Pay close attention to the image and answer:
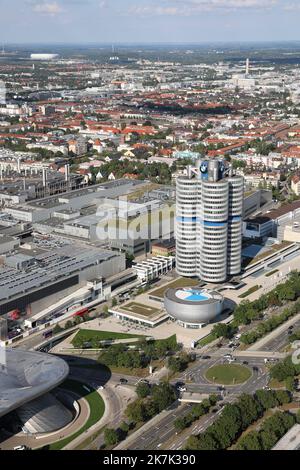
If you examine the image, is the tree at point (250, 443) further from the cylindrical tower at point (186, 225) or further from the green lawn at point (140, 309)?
the cylindrical tower at point (186, 225)

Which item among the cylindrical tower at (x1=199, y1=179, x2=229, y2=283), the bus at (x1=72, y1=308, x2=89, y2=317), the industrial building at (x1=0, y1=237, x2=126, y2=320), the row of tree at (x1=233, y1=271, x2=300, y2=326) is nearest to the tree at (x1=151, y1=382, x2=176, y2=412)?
the row of tree at (x1=233, y1=271, x2=300, y2=326)

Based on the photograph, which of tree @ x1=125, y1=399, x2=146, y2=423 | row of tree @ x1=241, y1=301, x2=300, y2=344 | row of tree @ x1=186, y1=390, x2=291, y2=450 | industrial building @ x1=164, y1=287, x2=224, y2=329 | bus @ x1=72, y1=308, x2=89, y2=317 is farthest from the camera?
bus @ x1=72, y1=308, x2=89, y2=317

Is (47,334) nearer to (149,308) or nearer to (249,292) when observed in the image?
(149,308)

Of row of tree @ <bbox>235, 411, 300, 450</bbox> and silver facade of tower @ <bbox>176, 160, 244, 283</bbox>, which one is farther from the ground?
silver facade of tower @ <bbox>176, 160, 244, 283</bbox>

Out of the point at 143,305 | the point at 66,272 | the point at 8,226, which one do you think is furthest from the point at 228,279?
the point at 8,226

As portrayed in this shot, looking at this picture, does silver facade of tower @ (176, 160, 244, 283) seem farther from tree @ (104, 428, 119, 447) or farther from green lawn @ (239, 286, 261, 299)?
tree @ (104, 428, 119, 447)

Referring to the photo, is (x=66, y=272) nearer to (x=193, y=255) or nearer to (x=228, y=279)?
(x=193, y=255)
